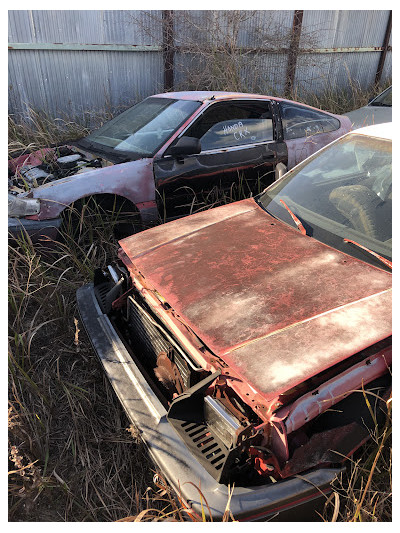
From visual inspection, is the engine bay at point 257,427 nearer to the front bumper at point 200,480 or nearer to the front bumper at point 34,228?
the front bumper at point 200,480

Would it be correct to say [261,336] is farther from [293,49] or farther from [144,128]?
[293,49]

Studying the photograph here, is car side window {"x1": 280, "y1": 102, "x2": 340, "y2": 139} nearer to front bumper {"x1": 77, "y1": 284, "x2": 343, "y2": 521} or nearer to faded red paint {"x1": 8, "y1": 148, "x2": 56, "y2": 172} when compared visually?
faded red paint {"x1": 8, "y1": 148, "x2": 56, "y2": 172}

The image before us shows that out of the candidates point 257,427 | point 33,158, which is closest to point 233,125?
point 33,158

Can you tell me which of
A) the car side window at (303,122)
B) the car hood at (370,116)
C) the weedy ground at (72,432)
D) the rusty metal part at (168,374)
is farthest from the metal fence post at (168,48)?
Answer: the rusty metal part at (168,374)

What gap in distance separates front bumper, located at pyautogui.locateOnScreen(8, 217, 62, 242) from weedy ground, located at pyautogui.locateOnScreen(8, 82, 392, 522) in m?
0.09

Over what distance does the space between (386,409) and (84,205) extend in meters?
2.59

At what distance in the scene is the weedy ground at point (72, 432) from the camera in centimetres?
179

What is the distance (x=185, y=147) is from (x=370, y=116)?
3.30 meters

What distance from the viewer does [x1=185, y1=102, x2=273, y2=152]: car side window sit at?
3842 mm

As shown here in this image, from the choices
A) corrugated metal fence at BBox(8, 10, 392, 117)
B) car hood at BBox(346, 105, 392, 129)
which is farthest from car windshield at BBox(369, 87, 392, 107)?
corrugated metal fence at BBox(8, 10, 392, 117)

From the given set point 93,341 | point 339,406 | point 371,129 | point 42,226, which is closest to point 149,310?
point 93,341

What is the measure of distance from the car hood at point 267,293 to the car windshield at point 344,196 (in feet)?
0.44

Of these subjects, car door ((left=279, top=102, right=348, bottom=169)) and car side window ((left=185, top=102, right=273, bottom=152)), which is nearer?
car side window ((left=185, top=102, right=273, bottom=152))

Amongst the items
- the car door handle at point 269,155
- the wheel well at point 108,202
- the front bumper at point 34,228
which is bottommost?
the front bumper at point 34,228
